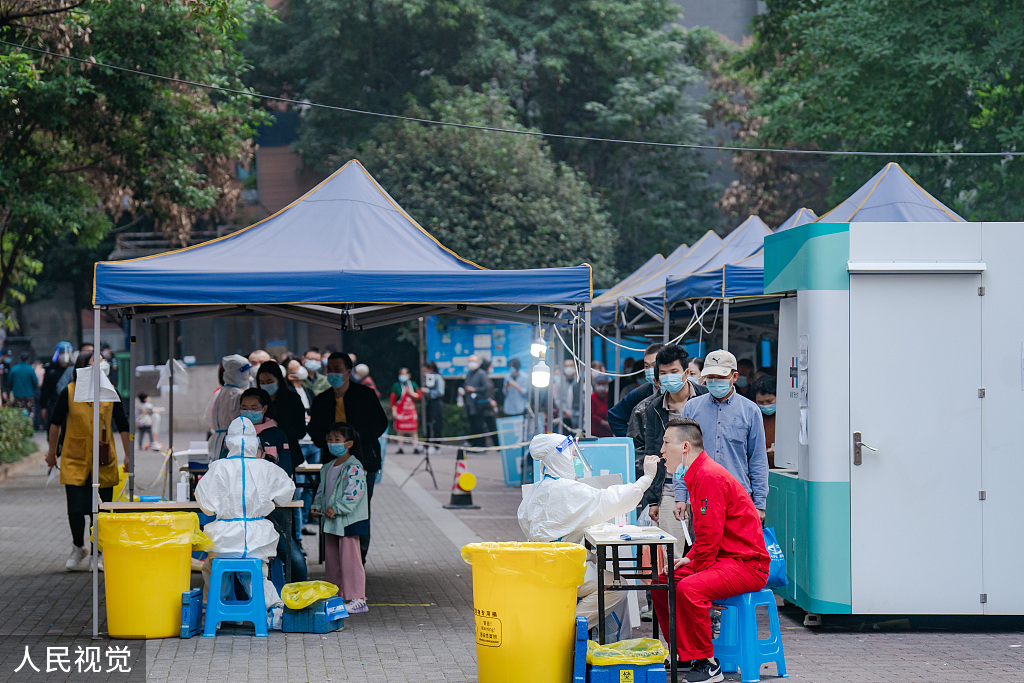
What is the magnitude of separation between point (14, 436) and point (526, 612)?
16.0m

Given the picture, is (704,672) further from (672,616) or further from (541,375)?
(541,375)

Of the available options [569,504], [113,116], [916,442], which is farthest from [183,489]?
[113,116]

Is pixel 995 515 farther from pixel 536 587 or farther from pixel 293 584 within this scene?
pixel 293 584

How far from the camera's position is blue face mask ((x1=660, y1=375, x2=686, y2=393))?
8023 mm

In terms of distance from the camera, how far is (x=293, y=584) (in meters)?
7.92

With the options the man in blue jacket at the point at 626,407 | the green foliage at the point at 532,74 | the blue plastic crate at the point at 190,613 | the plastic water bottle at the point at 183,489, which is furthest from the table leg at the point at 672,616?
the green foliage at the point at 532,74

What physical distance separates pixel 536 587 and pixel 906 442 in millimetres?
3395

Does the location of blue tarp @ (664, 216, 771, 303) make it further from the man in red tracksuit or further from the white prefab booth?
the man in red tracksuit

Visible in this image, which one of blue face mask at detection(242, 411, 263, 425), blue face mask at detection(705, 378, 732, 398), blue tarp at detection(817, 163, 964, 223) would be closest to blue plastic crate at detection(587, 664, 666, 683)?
blue face mask at detection(705, 378, 732, 398)

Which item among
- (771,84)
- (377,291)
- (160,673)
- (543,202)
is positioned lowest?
(160,673)

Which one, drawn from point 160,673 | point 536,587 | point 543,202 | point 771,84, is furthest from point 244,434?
point 771,84

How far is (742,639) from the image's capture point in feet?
21.3

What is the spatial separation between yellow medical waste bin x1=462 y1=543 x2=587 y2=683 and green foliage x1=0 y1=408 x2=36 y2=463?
48.7ft

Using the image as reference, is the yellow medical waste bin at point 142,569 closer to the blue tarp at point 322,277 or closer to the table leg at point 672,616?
the blue tarp at point 322,277
